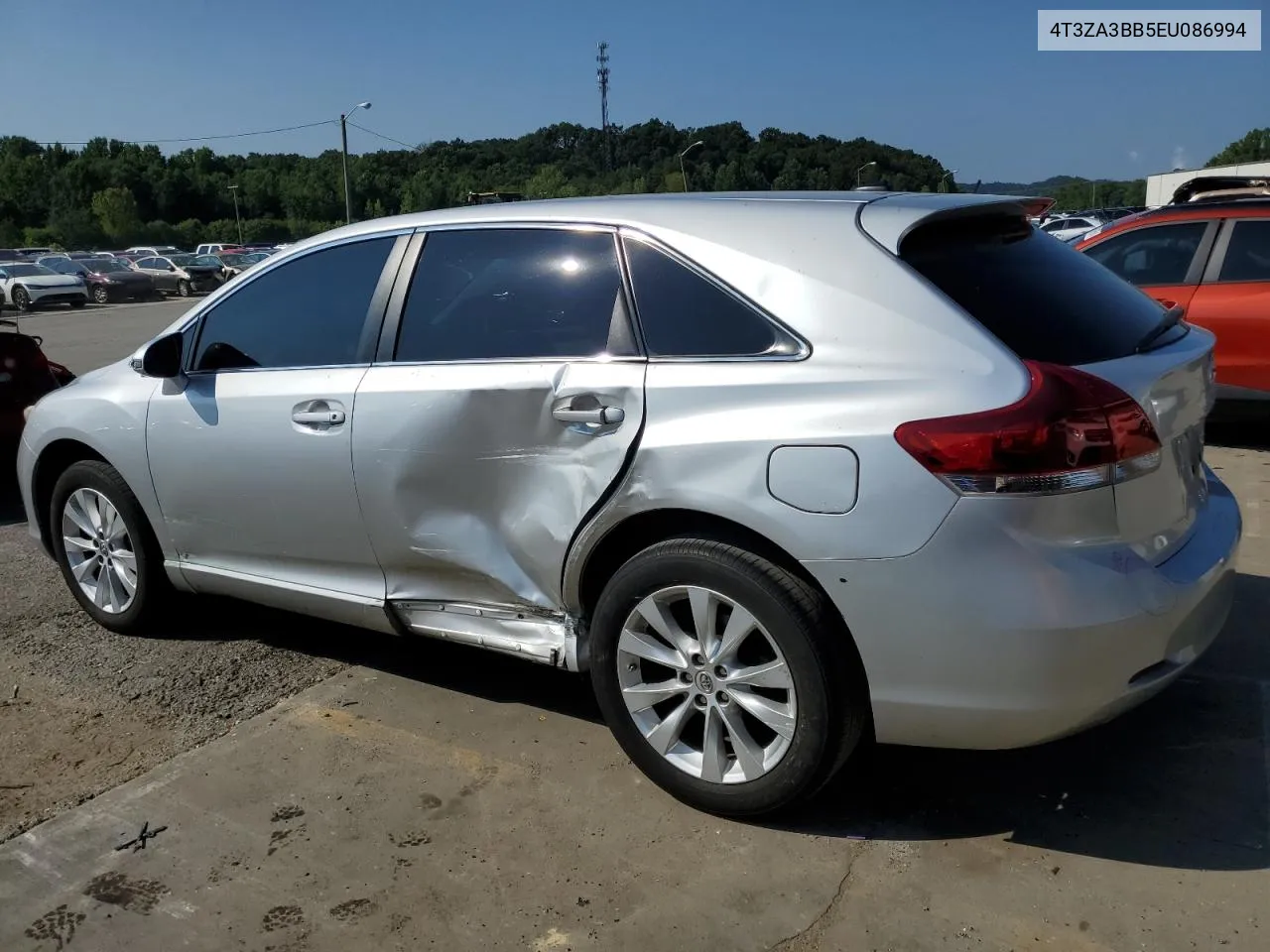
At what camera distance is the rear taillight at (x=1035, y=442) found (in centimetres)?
245

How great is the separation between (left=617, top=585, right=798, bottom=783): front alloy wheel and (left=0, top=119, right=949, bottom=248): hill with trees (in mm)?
42598

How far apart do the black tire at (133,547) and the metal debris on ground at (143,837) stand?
1.51 meters

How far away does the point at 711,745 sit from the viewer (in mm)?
2928

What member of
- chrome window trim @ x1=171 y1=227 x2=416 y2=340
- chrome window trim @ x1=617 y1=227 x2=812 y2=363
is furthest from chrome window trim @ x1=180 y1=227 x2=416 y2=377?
chrome window trim @ x1=617 y1=227 x2=812 y2=363

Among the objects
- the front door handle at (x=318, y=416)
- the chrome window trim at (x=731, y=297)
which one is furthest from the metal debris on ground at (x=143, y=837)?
the chrome window trim at (x=731, y=297)

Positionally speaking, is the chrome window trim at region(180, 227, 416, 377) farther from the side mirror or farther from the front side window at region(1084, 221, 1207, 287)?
the front side window at region(1084, 221, 1207, 287)

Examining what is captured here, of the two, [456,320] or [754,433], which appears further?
[456,320]

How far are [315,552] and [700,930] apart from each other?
195 cm

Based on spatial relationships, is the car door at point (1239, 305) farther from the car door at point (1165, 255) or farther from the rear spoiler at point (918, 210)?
the rear spoiler at point (918, 210)

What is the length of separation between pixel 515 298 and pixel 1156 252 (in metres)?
6.06

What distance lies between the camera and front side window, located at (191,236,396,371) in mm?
3719

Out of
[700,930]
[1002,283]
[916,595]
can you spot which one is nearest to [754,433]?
[916,595]

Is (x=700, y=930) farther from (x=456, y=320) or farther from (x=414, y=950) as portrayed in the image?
(x=456, y=320)

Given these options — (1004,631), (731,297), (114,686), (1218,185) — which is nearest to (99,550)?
(114,686)
